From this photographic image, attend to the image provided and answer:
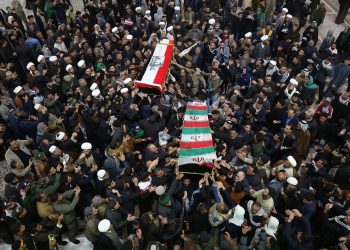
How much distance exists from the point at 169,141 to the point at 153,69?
2.53m

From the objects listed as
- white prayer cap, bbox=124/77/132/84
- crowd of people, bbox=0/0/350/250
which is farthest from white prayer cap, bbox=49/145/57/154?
white prayer cap, bbox=124/77/132/84

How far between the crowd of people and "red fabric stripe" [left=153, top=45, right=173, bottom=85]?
25 centimetres

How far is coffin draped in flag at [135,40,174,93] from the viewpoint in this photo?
8.56 m

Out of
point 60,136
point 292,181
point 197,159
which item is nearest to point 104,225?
point 197,159

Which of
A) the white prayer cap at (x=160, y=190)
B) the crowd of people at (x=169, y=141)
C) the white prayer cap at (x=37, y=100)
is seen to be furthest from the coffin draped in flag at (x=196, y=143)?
the white prayer cap at (x=37, y=100)

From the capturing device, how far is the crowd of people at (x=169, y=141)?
18.8 ft

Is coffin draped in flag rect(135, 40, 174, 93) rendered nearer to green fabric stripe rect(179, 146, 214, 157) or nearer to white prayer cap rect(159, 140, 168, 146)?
white prayer cap rect(159, 140, 168, 146)

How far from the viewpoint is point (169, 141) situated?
752 centimetres

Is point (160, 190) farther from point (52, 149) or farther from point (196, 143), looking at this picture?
point (52, 149)

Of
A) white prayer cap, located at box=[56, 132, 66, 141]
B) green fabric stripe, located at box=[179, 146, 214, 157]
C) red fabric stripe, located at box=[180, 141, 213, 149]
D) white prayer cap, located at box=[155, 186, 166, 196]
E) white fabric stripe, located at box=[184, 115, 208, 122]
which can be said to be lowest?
white prayer cap, located at box=[56, 132, 66, 141]

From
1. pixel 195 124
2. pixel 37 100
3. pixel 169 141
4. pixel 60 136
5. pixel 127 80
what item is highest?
pixel 195 124

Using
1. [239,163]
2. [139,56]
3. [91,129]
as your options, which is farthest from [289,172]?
[139,56]

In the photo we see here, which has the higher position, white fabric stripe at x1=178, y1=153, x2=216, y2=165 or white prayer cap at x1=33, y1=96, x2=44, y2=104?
white fabric stripe at x1=178, y1=153, x2=216, y2=165

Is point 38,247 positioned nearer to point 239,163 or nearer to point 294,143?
point 239,163
